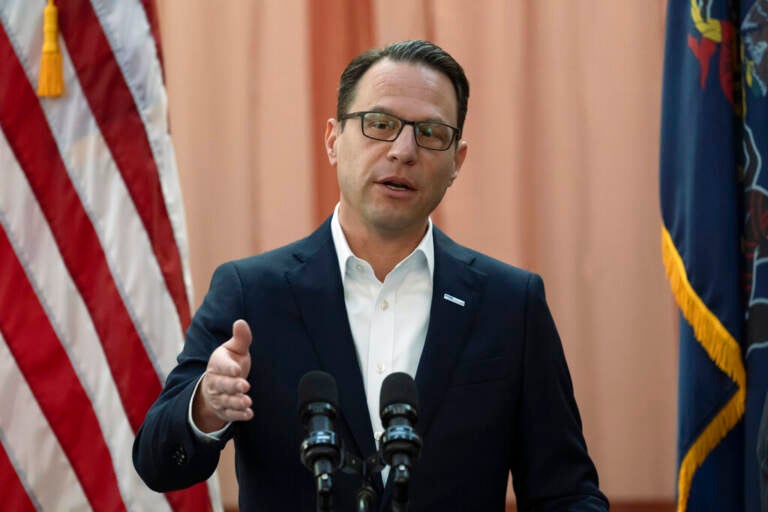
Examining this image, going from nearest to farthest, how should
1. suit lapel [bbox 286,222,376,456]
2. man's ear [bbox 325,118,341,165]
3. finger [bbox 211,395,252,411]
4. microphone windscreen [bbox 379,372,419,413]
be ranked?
microphone windscreen [bbox 379,372,419,413] → finger [bbox 211,395,252,411] → suit lapel [bbox 286,222,376,456] → man's ear [bbox 325,118,341,165]

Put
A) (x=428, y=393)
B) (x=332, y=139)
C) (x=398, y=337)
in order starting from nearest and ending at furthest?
(x=428, y=393)
(x=398, y=337)
(x=332, y=139)

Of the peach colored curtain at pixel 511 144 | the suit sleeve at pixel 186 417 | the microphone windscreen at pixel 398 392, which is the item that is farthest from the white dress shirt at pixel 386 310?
the peach colored curtain at pixel 511 144

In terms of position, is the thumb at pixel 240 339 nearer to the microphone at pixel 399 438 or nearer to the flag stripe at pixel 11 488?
the microphone at pixel 399 438

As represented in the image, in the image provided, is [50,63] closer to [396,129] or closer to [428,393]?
[396,129]

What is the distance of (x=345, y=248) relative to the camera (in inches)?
81.5

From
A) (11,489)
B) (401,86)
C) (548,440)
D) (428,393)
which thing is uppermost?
(401,86)

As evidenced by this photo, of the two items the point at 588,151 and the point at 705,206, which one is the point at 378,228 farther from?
the point at 588,151

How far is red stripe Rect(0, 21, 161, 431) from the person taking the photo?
2.99m

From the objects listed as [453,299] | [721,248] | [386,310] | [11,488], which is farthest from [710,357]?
[11,488]

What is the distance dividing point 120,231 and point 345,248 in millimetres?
1234

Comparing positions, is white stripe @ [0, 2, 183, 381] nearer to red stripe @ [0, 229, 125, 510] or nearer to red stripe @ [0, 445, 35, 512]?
red stripe @ [0, 229, 125, 510]

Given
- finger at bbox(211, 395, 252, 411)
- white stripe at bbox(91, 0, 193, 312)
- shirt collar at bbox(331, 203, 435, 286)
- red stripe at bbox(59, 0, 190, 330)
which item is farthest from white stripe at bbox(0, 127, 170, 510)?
finger at bbox(211, 395, 252, 411)

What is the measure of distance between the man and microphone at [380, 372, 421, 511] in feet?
1.82

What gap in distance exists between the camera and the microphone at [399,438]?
122 centimetres
